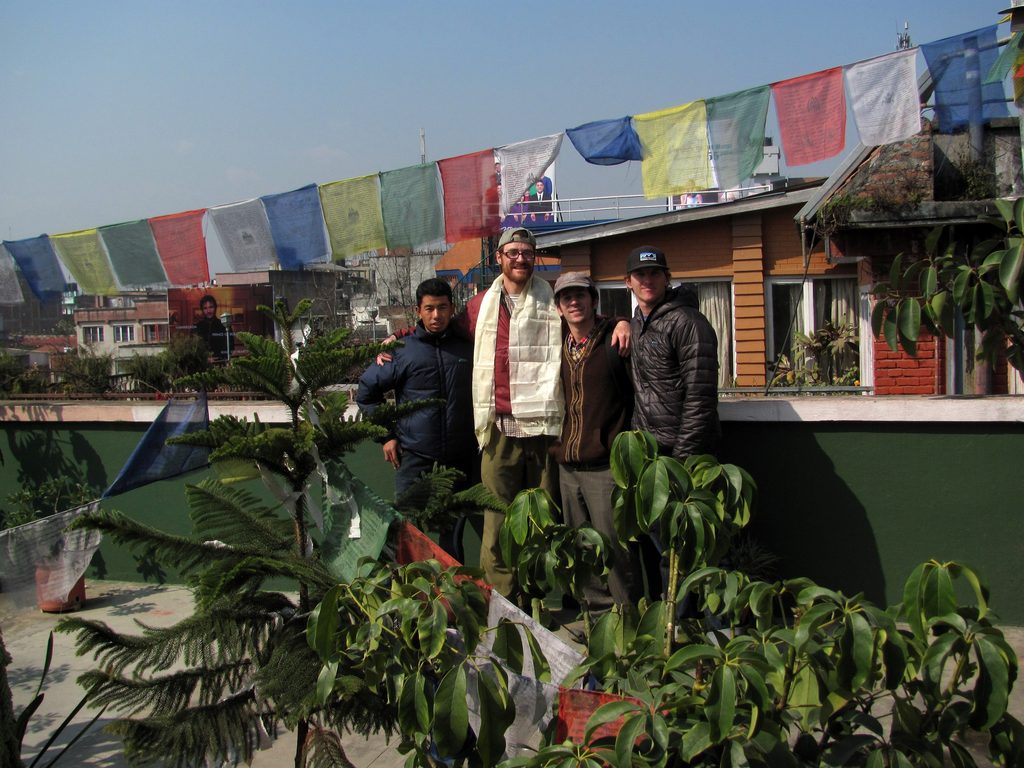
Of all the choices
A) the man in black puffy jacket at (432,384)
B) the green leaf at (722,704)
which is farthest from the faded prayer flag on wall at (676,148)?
the green leaf at (722,704)

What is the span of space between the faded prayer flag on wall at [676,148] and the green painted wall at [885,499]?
2657mm

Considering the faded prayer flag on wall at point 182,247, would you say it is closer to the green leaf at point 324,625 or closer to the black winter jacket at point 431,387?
the black winter jacket at point 431,387

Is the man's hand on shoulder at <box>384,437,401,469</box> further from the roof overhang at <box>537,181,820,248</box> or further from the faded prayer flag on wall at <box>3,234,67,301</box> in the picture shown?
the roof overhang at <box>537,181,820,248</box>

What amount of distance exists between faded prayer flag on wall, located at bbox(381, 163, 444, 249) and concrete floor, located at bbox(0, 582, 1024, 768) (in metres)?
3.29

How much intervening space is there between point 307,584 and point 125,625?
3263mm

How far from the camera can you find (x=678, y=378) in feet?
13.8

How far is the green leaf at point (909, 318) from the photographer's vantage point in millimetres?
2764

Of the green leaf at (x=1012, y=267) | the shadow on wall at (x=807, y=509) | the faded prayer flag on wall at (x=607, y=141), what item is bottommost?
the shadow on wall at (x=807, y=509)

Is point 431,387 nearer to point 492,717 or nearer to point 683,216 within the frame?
point 492,717

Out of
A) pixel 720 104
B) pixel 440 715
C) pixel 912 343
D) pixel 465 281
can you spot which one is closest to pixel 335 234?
pixel 720 104

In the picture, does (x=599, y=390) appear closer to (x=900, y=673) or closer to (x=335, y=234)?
(x=900, y=673)

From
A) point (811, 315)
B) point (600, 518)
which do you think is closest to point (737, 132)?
point (600, 518)

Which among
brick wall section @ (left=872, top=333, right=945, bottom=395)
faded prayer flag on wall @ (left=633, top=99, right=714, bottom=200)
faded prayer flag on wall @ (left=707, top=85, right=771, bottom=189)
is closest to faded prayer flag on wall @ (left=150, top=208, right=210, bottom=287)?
faded prayer flag on wall @ (left=633, top=99, right=714, bottom=200)

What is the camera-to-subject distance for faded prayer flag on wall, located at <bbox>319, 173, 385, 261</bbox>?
753cm
